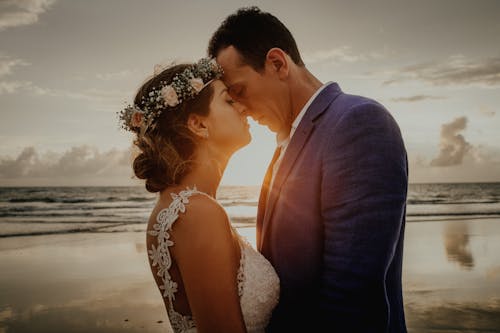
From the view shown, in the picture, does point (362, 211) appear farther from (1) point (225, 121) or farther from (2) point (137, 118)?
(2) point (137, 118)

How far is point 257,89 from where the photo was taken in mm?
2988

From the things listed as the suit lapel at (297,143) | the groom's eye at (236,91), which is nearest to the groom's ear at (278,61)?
the groom's eye at (236,91)

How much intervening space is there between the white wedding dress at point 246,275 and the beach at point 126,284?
3765 millimetres

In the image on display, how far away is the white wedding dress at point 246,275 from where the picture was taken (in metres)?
2.47

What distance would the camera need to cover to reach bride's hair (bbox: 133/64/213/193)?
2.83m

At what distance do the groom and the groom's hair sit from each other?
60 centimetres

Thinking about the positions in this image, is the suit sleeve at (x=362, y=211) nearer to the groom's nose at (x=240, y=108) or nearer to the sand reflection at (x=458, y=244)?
the groom's nose at (x=240, y=108)

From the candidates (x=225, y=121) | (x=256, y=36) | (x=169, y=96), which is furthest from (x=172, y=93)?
(x=256, y=36)

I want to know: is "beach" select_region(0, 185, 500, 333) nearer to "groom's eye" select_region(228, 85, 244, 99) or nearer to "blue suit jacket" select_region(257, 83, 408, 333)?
"groom's eye" select_region(228, 85, 244, 99)

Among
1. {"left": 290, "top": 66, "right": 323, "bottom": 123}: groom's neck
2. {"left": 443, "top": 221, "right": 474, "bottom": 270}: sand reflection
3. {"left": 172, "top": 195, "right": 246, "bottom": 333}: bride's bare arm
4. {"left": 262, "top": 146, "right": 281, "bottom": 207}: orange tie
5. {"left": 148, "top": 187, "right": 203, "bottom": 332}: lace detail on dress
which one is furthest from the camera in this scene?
{"left": 443, "top": 221, "right": 474, "bottom": 270}: sand reflection

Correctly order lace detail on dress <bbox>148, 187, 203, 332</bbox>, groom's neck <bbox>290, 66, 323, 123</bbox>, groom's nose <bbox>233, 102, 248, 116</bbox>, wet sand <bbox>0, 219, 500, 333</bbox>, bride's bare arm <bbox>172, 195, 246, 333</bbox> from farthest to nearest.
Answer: wet sand <bbox>0, 219, 500, 333</bbox> → groom's nose <bbox>233, 102, 248, 116</bbox> → groom's neck <bbox>290, 66, 323, 123</bbox> → lace detail on dress <bbox>148, 187, 203, 332</bbox> → bride's bare arm <bbox>172, 195, 246, 333</bbox>

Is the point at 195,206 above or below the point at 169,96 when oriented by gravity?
below

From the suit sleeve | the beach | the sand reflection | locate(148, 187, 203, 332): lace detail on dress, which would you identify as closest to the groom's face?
locate(148, 187, 203, 332): lace detail on dress

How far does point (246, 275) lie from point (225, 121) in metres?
1.17
